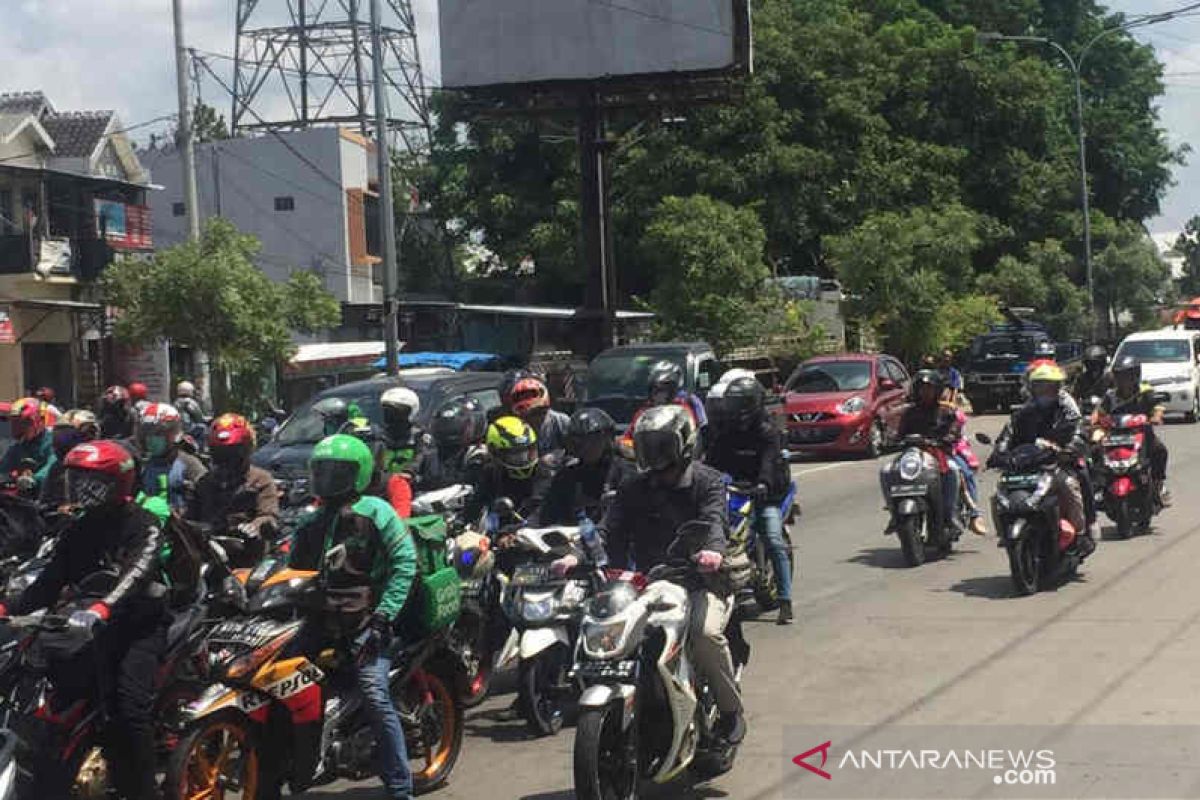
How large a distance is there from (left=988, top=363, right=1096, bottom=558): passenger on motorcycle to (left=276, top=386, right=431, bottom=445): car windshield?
5.37 metres

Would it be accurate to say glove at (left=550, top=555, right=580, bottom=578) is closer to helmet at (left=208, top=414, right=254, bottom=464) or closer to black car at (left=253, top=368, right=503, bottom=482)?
helmet at (left=208, top=414, right=254, bottom=464)

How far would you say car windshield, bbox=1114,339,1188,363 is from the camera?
30.1m

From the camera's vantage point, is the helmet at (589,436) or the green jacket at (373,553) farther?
the helmet at (589,436)

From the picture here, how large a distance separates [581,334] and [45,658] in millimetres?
29302

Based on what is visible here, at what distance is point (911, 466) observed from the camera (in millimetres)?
13219

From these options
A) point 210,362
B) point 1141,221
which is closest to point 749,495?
point 210,362

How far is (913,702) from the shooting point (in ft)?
27.8

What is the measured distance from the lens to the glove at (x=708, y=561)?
21.9 ft

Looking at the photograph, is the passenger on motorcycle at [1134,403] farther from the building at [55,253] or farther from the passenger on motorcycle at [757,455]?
the building at [55,253]

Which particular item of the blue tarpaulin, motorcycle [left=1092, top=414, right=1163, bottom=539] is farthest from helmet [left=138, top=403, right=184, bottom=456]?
the blue tarpaulin

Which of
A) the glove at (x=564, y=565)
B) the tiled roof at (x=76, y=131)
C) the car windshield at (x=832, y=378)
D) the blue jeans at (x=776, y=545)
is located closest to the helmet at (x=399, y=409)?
the blue jeans at (x=776, y=545)

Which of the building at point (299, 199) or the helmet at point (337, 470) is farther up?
the building at point (299, 199)

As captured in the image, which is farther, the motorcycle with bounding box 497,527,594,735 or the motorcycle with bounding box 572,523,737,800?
the motorcycle with bounding box 497,527,594,735

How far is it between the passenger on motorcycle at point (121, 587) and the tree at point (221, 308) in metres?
24.1
